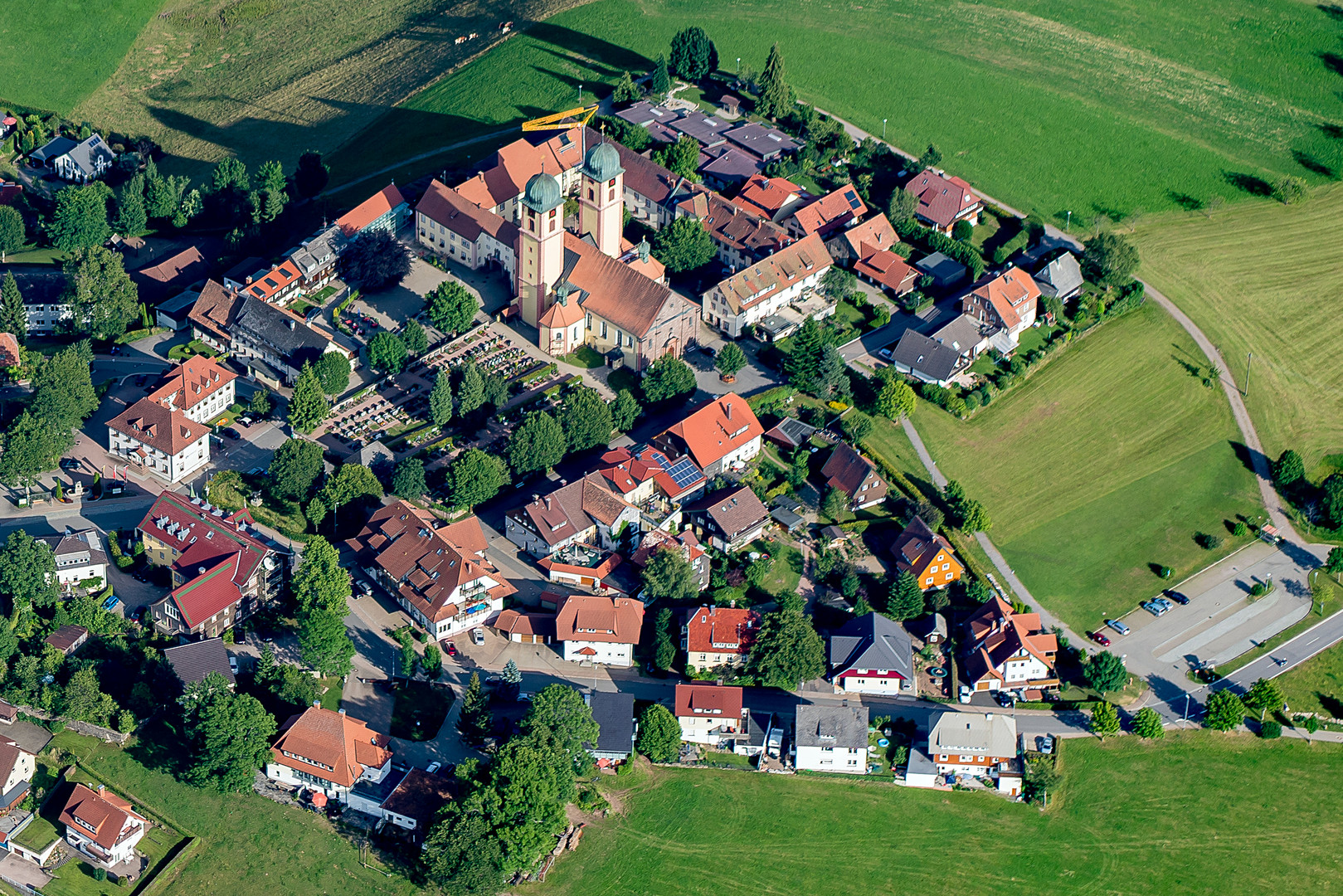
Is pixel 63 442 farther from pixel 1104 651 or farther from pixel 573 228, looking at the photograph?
pixel 1104 651

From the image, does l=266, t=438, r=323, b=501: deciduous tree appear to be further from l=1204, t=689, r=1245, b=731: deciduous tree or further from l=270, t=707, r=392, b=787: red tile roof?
l=1204, t=689, r=1245, b=731: deciduous tree

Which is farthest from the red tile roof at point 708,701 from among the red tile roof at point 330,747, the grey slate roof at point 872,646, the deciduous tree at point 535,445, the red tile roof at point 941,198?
the red tile roof at point 941,198

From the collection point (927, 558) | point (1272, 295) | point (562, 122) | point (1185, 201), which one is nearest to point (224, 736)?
point (927, 558)

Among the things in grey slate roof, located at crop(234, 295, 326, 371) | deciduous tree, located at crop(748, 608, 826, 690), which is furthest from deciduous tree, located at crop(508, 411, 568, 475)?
deciduous tree, located at crop(748, 608, 826, 690)

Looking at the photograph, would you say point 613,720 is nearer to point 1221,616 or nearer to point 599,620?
point 599,620

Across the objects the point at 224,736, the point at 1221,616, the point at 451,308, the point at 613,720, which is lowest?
the point at 1221,616
